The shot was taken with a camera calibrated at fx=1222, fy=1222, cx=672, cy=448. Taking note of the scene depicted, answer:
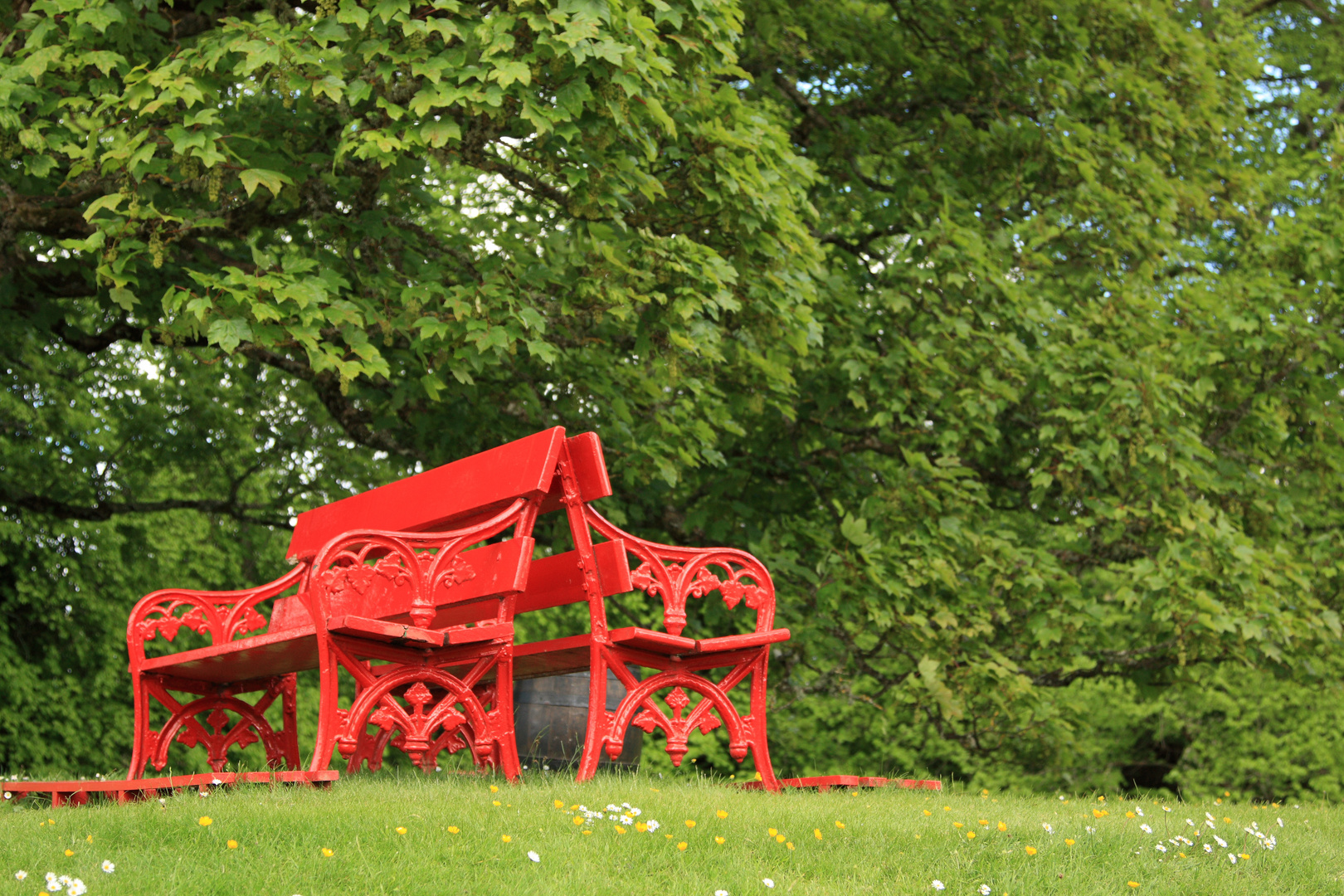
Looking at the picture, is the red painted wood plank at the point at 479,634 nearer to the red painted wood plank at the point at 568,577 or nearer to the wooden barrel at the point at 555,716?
the red painted wood plank at the point at 568,577

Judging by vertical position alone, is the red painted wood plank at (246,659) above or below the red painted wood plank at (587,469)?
below

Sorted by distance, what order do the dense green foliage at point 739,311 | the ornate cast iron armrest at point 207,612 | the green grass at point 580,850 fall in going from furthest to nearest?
1. the dense green foliage at point 739,311
2. the ornate cast iron armrest at point 207,612
3. the green grass at point 580,850

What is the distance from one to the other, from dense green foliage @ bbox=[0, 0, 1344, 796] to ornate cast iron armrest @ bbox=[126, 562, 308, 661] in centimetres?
104

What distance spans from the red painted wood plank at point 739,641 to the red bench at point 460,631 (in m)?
0.01

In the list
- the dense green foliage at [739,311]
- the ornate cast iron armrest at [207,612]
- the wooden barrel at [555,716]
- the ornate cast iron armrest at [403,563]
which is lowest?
the wooden barrel at [555,716]

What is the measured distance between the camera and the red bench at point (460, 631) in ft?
13.5

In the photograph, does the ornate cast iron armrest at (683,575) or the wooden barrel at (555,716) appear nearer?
the ornate cast iron armrest at (683,575)

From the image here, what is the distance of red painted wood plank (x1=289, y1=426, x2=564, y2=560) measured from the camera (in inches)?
173

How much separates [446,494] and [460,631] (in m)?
0.80

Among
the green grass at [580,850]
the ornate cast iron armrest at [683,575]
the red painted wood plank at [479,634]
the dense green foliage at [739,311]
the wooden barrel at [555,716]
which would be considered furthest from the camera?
the wooden barrel at [555,716]

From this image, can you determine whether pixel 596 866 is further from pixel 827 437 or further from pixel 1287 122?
pixel 1287 122

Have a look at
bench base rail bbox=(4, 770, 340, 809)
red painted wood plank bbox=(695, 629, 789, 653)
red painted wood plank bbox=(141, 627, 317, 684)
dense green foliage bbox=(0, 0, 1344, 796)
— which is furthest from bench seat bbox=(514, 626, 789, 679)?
dense green foliage bbox=(0, 0, 1344, 796)

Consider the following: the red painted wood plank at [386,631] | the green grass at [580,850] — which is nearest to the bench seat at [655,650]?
the green grass at [580,850]

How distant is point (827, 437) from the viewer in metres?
8.92
